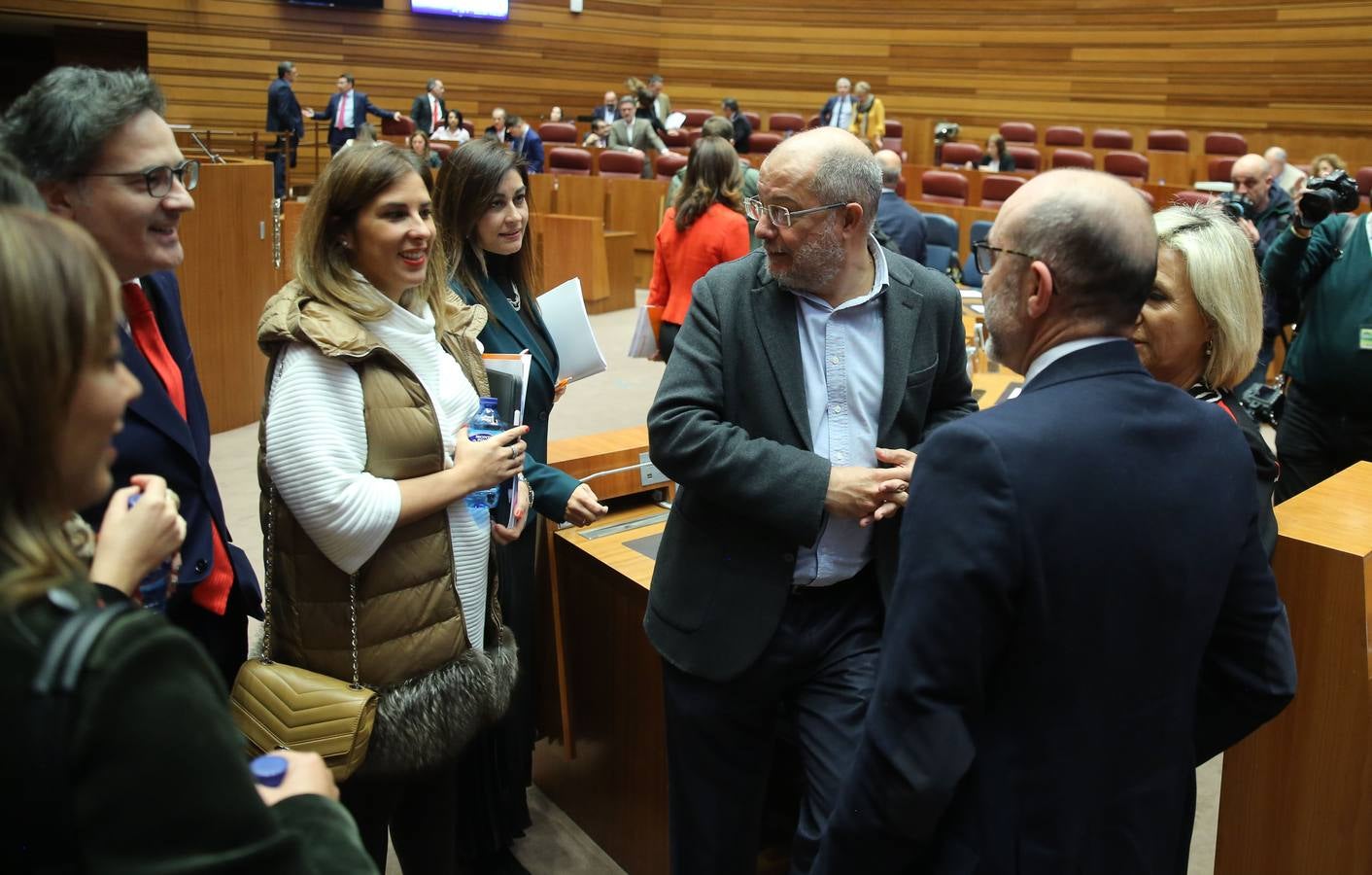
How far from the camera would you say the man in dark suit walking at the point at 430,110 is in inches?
509

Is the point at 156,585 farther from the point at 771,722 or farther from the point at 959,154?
the point at 959,154

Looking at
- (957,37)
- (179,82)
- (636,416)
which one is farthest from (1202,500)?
(957,37)

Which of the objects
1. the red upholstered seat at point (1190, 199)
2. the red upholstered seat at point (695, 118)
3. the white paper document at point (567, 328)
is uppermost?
the red upholstered seat at point (695, 118)

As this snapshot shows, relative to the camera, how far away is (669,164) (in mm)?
10984

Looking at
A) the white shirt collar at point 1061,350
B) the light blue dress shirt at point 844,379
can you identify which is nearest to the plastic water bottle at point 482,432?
the light blue dress shirt at point 844,379

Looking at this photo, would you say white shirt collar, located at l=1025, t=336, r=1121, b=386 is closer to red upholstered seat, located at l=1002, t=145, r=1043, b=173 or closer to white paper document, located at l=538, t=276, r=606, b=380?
white paper document, located at l=538, t=276, r=606, b=380

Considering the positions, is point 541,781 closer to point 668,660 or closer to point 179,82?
point 668,660

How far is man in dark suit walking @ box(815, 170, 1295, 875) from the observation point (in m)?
1.15

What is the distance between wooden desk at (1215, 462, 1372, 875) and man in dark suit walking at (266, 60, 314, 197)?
11.5m

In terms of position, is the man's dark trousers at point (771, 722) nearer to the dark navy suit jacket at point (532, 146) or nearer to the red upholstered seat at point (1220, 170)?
the dark navy suit jacket at point (532, 146)

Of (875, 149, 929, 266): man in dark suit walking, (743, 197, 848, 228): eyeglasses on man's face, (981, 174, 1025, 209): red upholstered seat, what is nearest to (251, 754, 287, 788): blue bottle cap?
(743, 197, 848, 228): eyeglasses on man's face

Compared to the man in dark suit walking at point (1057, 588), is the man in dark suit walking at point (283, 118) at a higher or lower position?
higher

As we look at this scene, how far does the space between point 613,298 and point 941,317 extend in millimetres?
7326

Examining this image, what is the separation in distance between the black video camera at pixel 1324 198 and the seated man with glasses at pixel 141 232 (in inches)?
115
